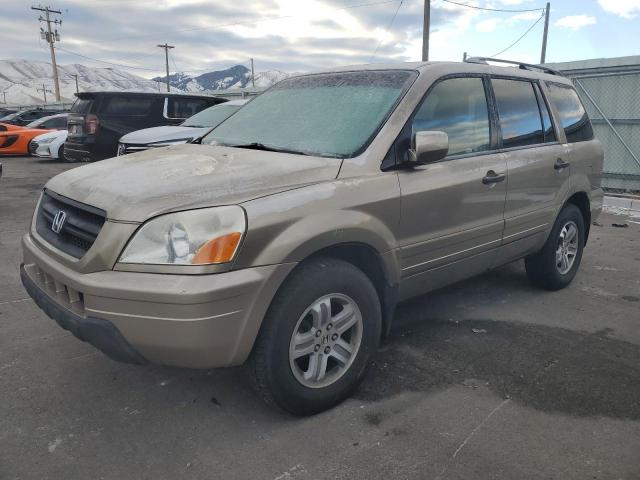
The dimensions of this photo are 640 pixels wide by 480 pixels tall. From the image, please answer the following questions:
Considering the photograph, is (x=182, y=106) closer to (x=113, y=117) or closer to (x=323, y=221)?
(x=113, y=117)

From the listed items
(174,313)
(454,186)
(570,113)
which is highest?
(570,113)

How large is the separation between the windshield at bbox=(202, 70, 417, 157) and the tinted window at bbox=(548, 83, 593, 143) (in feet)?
6.20

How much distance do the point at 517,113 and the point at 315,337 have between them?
242 cm

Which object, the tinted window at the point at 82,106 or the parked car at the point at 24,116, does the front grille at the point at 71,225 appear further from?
the parked car at the point at 24,116

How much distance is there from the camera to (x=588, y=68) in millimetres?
10375

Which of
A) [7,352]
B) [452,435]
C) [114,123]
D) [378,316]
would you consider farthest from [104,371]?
[114,123]

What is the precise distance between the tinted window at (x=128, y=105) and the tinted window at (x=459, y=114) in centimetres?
844

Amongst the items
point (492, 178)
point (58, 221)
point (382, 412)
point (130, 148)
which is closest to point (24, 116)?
point (130, 148)

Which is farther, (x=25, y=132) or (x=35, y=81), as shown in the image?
(x=35, y=81)

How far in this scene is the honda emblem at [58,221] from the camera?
2.60 m

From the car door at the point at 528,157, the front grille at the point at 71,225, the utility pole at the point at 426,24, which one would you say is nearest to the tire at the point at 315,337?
the front grille at the point at 71,225

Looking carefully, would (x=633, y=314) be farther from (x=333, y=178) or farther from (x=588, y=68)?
(x=588, y=68)

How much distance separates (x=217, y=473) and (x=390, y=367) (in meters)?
1.30

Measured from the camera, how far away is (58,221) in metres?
2.63
